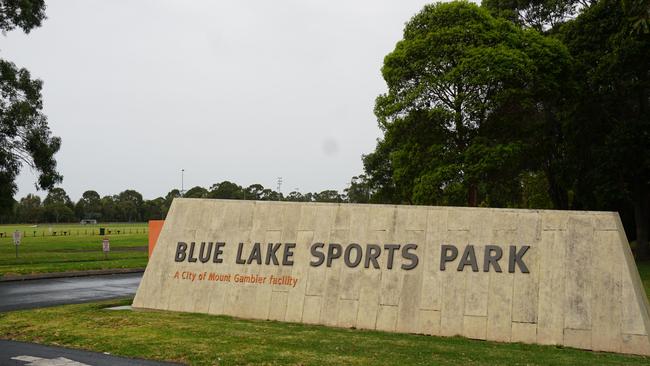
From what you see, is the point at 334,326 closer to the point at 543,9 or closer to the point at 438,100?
the point at 438,100

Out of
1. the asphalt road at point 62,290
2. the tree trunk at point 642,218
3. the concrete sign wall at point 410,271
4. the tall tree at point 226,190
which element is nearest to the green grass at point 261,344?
the concrete sign wall at point 410,271

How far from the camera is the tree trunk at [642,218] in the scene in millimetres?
29234

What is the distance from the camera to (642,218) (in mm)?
30359

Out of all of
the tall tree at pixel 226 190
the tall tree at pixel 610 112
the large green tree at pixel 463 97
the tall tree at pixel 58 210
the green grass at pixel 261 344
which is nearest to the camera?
the green grass at pixel 261 344

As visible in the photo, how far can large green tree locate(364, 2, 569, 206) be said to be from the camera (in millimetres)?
26922

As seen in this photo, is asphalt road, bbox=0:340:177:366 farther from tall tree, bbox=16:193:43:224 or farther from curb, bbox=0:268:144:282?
tall tree, bbox=16:193:43:224

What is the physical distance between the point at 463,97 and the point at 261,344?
2067 centimetres

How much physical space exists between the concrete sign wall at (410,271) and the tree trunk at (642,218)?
20.7 meters

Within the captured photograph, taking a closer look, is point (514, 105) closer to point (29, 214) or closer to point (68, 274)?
point (68, 274)

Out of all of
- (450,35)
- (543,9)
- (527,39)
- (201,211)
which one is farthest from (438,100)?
(201,211)

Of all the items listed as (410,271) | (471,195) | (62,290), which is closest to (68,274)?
(62,290)

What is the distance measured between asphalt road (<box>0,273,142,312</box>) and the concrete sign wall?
11.4 feet

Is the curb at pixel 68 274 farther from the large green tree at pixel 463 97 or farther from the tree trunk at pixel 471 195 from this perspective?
the tree trunk at pixel 471 195

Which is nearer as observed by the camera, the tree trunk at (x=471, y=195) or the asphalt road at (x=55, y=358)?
the asphalt road at (x=55, y=358)
